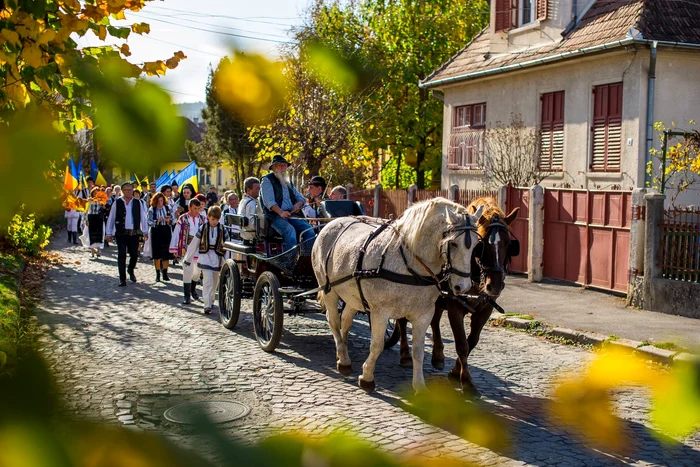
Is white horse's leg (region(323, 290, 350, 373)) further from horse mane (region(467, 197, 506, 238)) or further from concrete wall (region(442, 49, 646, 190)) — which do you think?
concrete wall (region(442, 49, 646, 190))

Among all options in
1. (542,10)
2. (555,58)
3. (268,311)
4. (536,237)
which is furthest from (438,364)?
(542,10)

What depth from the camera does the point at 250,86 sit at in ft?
3.38

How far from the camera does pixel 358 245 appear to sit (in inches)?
315

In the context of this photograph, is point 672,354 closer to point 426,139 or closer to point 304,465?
point 304,465

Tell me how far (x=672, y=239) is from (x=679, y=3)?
723 cm

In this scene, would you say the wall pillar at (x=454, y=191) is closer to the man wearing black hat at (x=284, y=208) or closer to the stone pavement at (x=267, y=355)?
the stone pavement at (x=267, y=355)

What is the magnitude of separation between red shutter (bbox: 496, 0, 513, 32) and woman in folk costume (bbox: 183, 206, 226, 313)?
1177 centimetres

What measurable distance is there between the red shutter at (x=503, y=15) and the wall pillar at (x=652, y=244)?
1014cm

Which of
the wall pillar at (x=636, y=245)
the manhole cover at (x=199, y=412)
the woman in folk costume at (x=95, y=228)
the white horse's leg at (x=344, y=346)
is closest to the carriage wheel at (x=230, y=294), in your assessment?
the white horse's leg at (x=344, y=346)

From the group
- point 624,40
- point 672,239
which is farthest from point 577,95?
point 672,239

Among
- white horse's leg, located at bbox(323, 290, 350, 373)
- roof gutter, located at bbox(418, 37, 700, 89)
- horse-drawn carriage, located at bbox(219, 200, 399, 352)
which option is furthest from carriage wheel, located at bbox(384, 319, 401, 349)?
roof gutter, located at bbox(418, 37, 700, 89)

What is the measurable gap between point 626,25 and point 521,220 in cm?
450

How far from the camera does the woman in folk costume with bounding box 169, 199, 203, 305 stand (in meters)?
13.5

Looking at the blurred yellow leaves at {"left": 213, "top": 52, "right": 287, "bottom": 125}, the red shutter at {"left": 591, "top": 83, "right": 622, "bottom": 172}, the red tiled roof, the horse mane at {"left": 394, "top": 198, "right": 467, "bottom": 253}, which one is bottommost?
the horse mane at {"left": 394, "top": 198, "right": 467, "bottom": 253}
